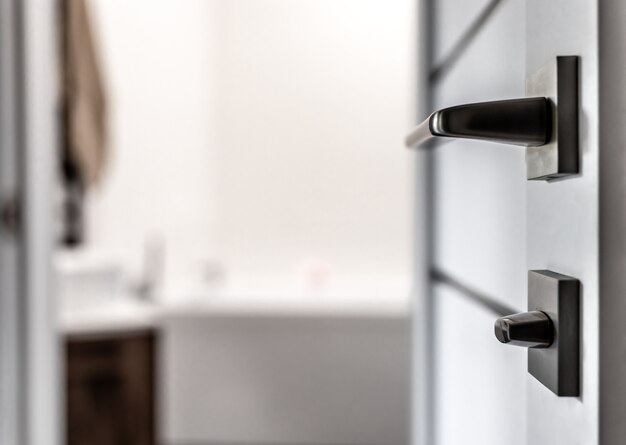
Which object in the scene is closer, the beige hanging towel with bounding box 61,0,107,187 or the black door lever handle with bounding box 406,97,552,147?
the black door lever handle with bounding box 406,97,552,147

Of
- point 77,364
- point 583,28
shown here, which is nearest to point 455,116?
point 583,28

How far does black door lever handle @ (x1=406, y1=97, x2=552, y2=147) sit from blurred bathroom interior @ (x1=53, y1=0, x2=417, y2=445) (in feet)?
6.22

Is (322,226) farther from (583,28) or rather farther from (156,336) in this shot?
(583,28)

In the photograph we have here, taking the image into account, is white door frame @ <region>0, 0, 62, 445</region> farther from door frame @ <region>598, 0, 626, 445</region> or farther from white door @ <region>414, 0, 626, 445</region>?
door frame @ <region>598, 0, 626, 445</region>

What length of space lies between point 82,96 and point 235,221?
43.4 inches

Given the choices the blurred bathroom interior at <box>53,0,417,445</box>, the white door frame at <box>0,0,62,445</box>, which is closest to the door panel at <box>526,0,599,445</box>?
the white door frame at <box>0,0,62,445</box>

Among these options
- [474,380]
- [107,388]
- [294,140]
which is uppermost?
[294,140]

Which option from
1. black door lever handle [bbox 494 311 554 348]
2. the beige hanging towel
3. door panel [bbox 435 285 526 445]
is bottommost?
door panel [bbox 435 285 526 445]

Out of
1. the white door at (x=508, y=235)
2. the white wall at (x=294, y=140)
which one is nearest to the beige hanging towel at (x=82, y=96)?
the white wall at (x=294, y=140)

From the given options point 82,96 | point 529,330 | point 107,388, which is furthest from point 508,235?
point 82,96

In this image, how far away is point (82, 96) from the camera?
2350 millimetres

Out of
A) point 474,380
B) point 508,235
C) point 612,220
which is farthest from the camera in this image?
point 474,380

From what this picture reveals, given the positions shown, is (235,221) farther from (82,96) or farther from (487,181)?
(487,181)

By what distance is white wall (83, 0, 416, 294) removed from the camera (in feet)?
10.4
